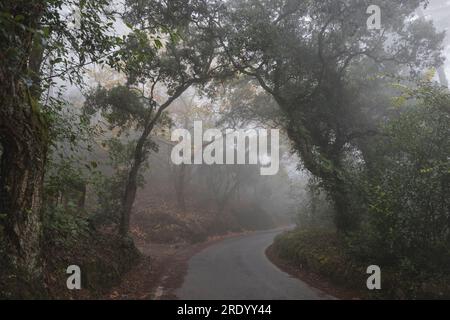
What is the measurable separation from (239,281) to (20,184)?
272 inches

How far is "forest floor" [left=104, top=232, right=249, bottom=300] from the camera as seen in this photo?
9875 millimetres

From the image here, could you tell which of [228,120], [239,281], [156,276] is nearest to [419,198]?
[239,281]

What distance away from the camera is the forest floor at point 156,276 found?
9.88 meters

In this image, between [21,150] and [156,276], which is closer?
[21,150]

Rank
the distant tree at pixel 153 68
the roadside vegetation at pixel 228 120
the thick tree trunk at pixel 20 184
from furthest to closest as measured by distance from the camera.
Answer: the distant tree at pixel 153 68 < the roadside vegetation at pixel 228 120 < the thick tree trunk at pixel 20 184

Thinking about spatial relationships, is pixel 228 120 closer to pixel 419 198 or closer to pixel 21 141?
pixel 419 198

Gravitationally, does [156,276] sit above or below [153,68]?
below

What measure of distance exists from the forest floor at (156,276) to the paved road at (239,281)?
1.22ft

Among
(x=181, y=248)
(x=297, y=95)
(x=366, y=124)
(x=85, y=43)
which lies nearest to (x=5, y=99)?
(x=85, y=43)

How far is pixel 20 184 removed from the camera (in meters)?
7.23

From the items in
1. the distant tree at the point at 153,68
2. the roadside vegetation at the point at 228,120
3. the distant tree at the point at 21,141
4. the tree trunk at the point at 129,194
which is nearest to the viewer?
the distant tree at the point at 21,141

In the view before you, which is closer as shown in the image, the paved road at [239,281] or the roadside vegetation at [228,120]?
the roadside vegetation at [228,120]

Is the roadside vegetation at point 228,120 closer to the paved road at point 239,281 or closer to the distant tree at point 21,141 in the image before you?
the distant tree at point 21,141

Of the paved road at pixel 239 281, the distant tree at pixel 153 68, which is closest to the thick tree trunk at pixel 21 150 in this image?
the paved road at pixel 239 281
